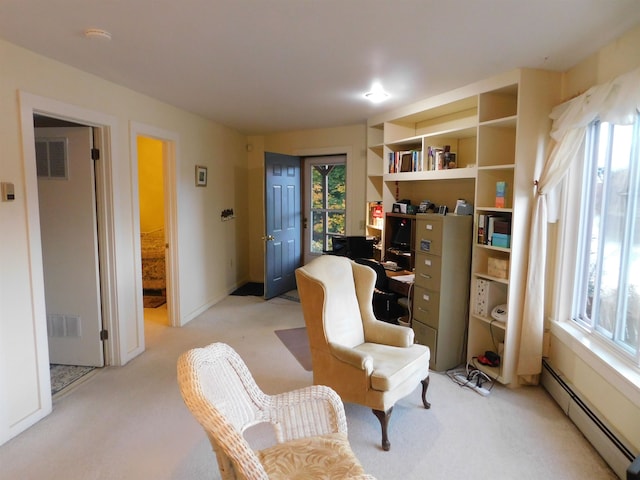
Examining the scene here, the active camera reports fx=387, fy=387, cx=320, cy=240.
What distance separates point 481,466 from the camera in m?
2.10

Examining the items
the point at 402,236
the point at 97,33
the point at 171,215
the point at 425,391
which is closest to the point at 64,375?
the point at 171,215

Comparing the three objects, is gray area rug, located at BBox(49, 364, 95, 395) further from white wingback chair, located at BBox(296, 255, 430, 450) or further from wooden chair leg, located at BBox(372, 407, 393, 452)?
wooden chair leg, located at BBox(372, 407, 393, 452)

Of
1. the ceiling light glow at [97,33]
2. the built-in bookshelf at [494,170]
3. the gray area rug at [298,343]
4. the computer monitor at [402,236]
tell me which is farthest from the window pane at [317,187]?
the ceiling light glow at [97,33]

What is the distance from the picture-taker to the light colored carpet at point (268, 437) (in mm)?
2061

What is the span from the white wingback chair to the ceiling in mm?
1408

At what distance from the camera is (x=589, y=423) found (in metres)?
2.30

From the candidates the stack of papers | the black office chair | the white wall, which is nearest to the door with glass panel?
the white wall

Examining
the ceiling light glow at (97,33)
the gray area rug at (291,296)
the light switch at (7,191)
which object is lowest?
the gray area rug at (291,296)

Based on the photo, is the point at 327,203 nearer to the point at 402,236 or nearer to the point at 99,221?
the point at 402,236

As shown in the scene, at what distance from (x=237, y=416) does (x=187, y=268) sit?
3.04 meters

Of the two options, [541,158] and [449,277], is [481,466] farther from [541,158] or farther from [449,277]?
[541,158]

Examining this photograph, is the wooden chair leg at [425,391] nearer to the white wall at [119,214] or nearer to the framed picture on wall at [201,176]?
the white wall at [119,214]

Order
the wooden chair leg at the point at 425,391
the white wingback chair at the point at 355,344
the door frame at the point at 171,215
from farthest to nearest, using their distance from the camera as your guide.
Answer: the door frame at the point at 171,215
the wooden chair leg at the point at 425,391
the white wingback chair at the point at 355,344

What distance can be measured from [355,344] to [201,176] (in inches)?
115
